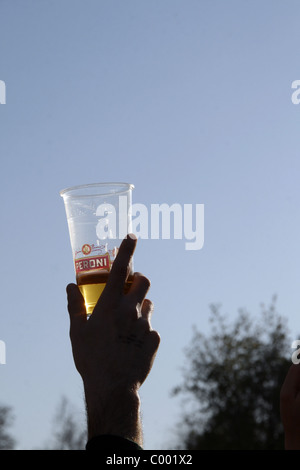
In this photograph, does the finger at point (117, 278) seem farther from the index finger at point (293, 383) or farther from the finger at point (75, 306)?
the index finger at point (293, 383)

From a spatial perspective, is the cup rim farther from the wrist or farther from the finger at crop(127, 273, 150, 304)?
the wrist

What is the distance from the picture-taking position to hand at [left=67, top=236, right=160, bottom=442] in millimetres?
2633

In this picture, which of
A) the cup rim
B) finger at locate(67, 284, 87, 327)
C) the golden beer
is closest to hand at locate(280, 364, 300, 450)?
finger at locate(67, 284, 87, 327)

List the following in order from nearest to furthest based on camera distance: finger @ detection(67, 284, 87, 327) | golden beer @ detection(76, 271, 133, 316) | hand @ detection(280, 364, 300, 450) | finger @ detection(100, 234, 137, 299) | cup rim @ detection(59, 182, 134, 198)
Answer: hand @ detection(280, 364, 300, 450)
finger @ detection(100, 234, 137, 299)
finger @ detection(67, 284, 87, 327)
golden beer @ detection(76, 271, 133, 316)
cup rim @ detection(59, 182, 134, 198)

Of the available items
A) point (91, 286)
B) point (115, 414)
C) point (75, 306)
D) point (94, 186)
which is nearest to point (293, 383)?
point (115, 414)

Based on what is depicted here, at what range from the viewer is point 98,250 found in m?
3.30

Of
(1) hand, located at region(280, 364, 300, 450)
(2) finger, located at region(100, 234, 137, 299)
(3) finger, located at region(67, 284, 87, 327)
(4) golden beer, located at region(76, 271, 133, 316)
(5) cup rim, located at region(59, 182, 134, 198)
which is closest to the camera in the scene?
(1) hand, located at region(280, 364, 300, 450)

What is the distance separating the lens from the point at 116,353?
268cm

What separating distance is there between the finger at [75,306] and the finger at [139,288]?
0.22m

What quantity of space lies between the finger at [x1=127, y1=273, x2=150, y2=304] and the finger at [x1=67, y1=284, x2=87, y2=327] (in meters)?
0.22

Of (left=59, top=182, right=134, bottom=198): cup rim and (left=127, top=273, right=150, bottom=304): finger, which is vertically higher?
(left=59, top=182, right=134, bottom=198): cup rim
